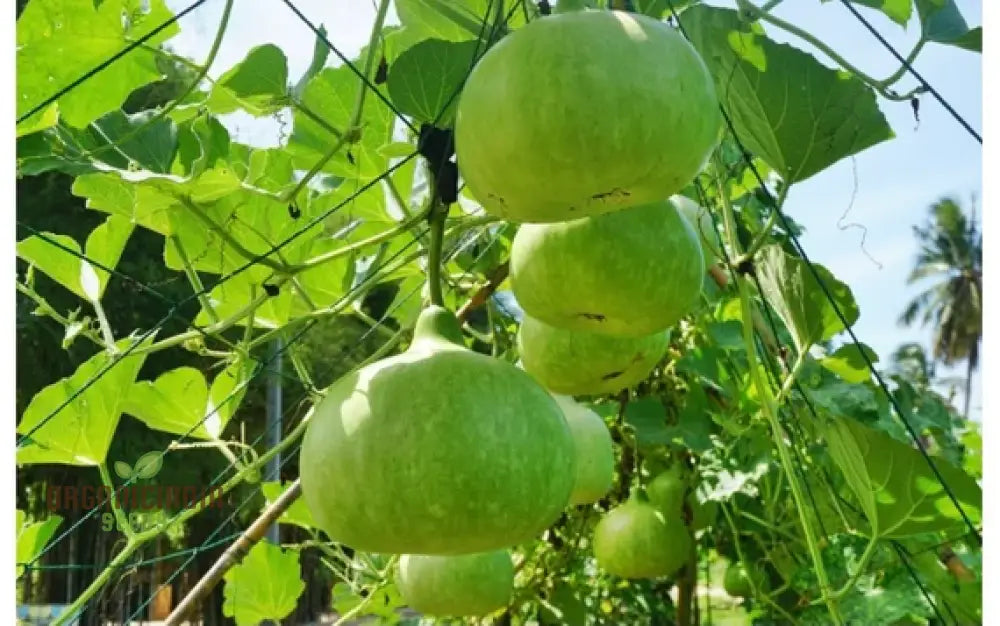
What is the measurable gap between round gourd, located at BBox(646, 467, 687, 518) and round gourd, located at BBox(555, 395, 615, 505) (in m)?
0.35

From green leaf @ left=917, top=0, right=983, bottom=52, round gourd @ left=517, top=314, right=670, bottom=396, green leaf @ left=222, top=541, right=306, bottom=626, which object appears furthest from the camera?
green leaf @ left=222, top=541, right=306, bottom=626

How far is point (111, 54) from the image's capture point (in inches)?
26.7

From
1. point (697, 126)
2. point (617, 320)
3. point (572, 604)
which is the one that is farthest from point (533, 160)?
point (572, 604)

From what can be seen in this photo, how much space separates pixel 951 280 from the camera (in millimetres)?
25062

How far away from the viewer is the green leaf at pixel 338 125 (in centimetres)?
86

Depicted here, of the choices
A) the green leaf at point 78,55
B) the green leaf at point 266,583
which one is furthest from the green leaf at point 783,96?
the green leaf at point 266,583

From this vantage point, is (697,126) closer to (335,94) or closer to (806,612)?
(335,94)

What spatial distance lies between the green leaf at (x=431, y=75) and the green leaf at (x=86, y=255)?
0.43m

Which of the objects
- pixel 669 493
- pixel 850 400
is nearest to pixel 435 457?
pixel 850 400

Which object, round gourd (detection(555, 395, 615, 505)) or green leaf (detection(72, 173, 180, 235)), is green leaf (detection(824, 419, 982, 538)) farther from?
green leaf (detection(72, 173, 180, 235))

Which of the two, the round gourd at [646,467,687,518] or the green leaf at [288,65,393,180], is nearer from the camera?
the green leaf at [288,65,393,180]

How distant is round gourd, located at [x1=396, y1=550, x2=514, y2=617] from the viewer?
3.35 feet

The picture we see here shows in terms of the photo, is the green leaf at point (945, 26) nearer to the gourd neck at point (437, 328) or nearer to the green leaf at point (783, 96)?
the green leaf at point (783, 96)

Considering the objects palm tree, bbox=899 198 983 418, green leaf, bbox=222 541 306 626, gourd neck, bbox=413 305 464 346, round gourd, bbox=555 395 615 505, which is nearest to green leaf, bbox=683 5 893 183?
gourd neck, bbox=413 305 464 346
